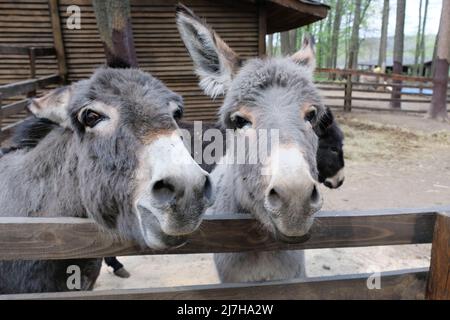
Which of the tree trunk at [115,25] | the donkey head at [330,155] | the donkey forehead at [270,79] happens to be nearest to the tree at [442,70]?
the donkey head at [330,155]

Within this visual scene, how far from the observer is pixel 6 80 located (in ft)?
30.5

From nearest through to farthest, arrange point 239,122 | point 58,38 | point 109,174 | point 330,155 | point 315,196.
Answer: point 315,196, point 109,174, point 239,122, point 330,155, point 58,38

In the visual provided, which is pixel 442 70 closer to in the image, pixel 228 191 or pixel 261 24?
pixel 261 24

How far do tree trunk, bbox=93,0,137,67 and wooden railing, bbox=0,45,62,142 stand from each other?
167 centimetres

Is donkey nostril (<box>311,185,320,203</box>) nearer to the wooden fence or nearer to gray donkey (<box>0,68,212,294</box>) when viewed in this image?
the wooden fence

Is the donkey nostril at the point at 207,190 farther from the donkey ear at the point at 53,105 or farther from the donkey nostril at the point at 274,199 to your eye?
the donkey ear at the point at 53,105

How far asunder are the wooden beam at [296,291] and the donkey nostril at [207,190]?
742 millimetres

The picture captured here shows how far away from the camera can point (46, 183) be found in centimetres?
225

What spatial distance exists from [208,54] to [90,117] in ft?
3.84

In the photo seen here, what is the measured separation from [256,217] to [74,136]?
46.6 inches

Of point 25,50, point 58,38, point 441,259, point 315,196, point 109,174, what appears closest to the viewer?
point 315,196

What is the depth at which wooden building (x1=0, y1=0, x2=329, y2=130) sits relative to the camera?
8.99 m

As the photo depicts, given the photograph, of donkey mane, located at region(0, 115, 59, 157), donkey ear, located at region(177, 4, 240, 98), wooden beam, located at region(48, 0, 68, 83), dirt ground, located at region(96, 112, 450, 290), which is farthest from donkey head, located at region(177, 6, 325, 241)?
wooden beam, located at region(48, 0, 68, 83)

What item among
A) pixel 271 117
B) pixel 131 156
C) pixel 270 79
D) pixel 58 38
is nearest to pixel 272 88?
pixel 270 79
